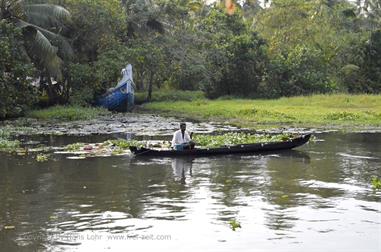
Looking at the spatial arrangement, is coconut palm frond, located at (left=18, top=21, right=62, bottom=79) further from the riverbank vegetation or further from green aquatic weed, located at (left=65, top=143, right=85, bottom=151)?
green aquatic weed, located at (left=65, top=143, right=85, bottom=151)

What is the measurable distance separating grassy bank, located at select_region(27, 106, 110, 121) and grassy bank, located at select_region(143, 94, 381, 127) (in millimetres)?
5862

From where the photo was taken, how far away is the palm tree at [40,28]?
31.5 m

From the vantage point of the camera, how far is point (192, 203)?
40.4 ft

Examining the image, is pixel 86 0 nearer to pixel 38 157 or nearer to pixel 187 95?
pixel 187 95

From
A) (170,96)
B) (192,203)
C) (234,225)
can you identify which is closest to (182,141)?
(192,203)

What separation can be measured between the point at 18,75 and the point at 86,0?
8154 millimetres

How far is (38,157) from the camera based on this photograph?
18688 mm

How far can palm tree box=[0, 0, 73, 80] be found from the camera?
3153cm

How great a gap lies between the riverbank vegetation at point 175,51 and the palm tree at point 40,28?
0.06m

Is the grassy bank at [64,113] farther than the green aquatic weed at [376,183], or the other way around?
the grassy bank at [64,113]

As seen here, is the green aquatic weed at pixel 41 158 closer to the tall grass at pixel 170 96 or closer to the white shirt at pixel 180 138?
the white shirt at pixel 180 138

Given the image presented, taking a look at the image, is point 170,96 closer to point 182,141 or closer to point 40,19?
point 40,19

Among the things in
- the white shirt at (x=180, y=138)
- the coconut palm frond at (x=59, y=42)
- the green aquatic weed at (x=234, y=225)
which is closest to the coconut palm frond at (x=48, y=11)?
the coconut palm frond at (x=59, y=42)

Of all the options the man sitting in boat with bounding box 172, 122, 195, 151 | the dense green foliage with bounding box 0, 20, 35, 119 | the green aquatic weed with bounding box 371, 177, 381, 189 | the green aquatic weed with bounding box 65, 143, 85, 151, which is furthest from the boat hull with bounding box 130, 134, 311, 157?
the dense green foliage with bounding box 0, 20, 35, 119
